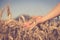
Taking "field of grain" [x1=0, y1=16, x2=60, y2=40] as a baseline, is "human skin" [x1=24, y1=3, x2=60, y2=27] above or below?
above

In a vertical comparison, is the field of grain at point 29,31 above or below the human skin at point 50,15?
below

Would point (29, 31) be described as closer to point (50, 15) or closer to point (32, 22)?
point (32, 22)

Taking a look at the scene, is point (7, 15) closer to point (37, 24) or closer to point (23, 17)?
point (23, 17)

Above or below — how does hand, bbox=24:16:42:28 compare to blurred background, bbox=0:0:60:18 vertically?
below

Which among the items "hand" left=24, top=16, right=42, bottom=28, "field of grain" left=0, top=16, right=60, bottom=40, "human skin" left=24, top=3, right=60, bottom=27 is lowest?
"field of grain" left=0, top=16, right=60, bottom=40

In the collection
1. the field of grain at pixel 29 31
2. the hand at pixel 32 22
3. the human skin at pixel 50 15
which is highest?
the human skin at pixel 50 15

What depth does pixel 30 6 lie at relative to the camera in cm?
196

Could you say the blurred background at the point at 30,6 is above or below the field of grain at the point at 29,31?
above

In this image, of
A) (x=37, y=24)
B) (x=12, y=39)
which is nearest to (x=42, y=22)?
(x=37, y=24)

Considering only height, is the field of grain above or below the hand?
below

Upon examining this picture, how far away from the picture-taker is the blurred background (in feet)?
6.34

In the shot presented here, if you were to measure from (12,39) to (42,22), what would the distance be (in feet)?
1.26

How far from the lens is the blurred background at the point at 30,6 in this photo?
193 centimetres

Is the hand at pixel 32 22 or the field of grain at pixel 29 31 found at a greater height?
the hand at pixel 32 22
